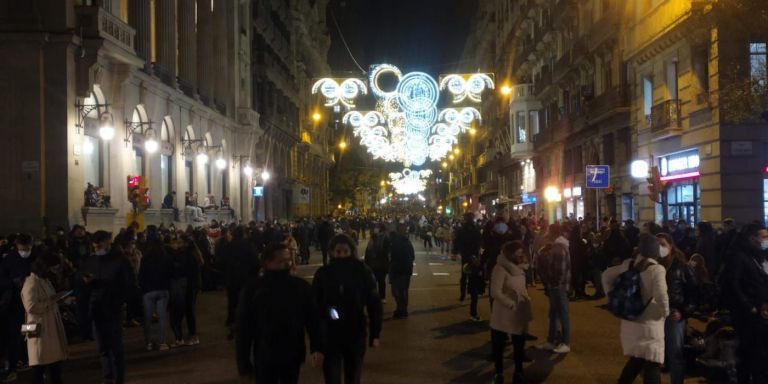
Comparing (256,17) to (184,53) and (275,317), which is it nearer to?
(184,53)

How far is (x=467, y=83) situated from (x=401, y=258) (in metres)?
14.4

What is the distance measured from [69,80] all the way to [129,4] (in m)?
6.84

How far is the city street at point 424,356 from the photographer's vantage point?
9680 millimetres

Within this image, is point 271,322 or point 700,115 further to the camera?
point 700,115

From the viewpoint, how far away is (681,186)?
25734 mm

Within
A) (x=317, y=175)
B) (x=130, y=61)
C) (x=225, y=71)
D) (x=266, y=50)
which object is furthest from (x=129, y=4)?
(x=317, y=175)

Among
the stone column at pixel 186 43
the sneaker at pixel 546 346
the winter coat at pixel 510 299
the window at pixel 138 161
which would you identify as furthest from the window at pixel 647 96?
the winter coat at pixel 510 299

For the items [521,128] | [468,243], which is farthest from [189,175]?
[521,128]

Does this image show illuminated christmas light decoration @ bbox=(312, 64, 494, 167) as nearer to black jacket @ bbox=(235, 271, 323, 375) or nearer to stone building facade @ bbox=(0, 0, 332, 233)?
stone building facade @ bbox=(0, 0, 332, 233)

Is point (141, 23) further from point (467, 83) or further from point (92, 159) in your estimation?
point (467, 83)

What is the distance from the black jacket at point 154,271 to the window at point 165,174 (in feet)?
60.6

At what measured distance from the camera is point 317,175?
3039 inches

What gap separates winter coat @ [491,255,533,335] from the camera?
8969 millimetres

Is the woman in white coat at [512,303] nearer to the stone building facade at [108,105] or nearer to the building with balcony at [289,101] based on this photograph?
the stone building facade at [108,105]
